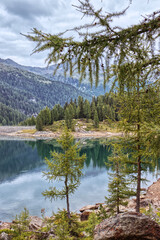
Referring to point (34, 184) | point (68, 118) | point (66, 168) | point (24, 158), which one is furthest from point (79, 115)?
point (66, 168)

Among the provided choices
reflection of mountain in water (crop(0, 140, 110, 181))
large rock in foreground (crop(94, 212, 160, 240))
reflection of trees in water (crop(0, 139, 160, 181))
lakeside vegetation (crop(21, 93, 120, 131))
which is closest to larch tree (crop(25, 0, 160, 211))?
large rock in foreground (crop(94, 212, 160, 240))

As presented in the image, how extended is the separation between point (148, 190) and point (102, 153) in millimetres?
29609

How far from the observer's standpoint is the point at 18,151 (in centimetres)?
6172

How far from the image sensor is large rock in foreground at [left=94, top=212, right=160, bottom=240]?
20.1 feet

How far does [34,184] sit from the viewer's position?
1270 inches

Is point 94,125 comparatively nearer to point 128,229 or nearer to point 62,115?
point 62,115

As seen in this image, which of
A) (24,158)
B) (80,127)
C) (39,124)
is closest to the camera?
(24,158)

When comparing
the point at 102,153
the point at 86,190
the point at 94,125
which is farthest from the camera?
the point at 94,125

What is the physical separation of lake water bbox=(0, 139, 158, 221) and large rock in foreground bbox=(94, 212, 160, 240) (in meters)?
4.92

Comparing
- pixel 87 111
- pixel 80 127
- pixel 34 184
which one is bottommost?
pixel 34 184

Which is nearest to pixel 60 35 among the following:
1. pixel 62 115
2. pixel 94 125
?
pixel 94 125

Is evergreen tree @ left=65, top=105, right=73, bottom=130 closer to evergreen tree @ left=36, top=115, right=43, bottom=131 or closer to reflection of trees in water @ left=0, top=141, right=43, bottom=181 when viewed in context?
evergreen tree @ left=36, top=115, right=43, bottom=131

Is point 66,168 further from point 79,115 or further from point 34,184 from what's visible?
point 79,115

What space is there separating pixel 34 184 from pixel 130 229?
95.5 ft
